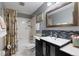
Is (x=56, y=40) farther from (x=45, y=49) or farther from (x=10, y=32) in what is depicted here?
(x=10, y=32)

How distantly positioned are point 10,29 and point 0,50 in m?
0.33

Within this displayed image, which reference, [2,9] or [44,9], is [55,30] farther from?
[2,9]

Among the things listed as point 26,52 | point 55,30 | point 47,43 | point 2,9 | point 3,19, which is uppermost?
point 2,9

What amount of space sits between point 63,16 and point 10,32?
77cm

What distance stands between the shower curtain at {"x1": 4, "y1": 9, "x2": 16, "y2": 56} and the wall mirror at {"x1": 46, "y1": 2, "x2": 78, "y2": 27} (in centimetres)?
49

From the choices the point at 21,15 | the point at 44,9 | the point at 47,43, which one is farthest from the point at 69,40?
the point at 21,15

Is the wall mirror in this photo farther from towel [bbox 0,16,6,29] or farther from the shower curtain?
towel [bbox 0,16,6,29]

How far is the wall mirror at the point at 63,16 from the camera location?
4.88 feet

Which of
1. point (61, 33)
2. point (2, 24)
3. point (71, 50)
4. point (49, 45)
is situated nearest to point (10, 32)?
point (2, 24)

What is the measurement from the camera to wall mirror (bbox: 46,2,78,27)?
149cm

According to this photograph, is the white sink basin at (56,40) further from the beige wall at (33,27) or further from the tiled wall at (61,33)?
the beige wall at (33,27)

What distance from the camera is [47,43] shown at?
1624 millimetres

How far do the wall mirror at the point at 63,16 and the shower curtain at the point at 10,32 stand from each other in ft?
1.59

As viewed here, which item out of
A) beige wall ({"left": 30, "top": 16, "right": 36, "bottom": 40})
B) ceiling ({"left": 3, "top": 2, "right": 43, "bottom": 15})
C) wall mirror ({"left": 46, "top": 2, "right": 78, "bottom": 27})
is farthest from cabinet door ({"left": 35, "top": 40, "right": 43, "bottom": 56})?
ceiling ({"left": 3, "top": 2, "right": 43, "bottom": 15})
